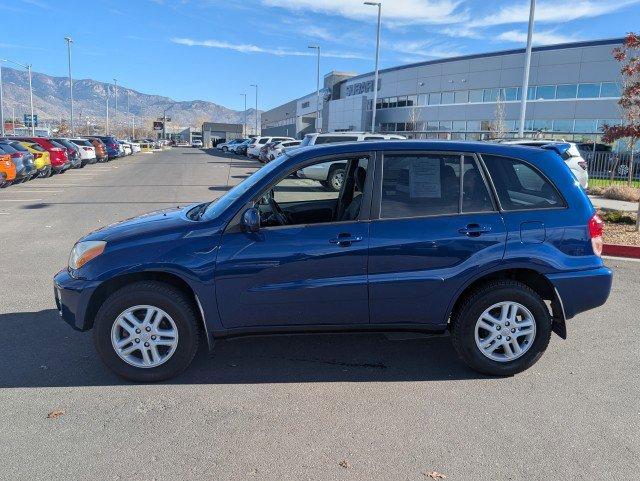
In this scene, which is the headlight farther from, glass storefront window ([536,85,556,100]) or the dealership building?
glass storefront window ([536,85,556,100])

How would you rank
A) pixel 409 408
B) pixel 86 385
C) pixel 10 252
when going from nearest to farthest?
pixel 409 408, pixel 86 385, pixel 10 252

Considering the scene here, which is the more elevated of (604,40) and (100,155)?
(604,40)

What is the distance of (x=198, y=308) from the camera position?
153 inches

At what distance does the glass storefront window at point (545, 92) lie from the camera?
38.0 meters

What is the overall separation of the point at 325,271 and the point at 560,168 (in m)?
2.05

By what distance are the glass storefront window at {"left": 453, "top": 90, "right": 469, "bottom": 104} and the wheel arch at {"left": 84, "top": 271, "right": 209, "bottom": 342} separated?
44420 millimetres

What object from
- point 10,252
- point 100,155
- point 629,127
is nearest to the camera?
point 10,252

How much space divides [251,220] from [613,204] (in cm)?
1334

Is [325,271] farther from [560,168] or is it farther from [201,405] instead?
[560,168]

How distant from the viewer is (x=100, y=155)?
34281 millimetres

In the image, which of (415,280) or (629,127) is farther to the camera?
(629,127)

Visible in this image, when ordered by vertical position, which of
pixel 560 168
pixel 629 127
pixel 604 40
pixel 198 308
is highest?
pixel 604 40

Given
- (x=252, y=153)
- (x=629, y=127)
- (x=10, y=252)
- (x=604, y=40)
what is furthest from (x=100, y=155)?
(x=604, y=40)

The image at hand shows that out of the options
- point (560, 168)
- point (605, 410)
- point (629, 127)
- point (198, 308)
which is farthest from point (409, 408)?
point (629, 127)
